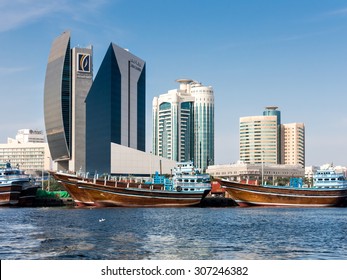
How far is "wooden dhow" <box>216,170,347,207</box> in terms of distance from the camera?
436 ft

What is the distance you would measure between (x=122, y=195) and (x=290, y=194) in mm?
34983

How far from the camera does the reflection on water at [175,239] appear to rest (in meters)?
50.5

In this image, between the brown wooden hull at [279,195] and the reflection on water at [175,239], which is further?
the brown wooden hull at [279,195]

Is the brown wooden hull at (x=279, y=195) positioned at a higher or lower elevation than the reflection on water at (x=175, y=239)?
higher

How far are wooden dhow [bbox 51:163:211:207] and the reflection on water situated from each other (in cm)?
4078

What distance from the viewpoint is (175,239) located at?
61.8 metres

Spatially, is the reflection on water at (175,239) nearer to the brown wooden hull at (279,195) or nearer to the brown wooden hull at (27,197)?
the brown wooden hull at (279,195)

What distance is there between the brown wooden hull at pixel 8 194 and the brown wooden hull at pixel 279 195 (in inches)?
1877

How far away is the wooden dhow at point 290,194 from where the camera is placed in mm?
132750

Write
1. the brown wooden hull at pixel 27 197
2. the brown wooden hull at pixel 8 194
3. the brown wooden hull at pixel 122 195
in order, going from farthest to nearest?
the brown wooden hull at pixel 27 197
the brown wooden hull at pixel 8 194
the brown wooden hull at pixel 122 195

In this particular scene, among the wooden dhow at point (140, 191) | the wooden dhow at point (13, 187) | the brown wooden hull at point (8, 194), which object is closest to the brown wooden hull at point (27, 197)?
the wooden dhow at point (13, 187)

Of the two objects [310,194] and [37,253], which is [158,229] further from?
[310,194]

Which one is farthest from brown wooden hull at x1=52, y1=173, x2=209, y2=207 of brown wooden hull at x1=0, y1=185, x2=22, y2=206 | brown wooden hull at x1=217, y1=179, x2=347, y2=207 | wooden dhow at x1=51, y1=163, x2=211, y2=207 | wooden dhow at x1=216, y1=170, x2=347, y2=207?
brown wooden hull at x1=0, y1=185, x2=22, y2=206

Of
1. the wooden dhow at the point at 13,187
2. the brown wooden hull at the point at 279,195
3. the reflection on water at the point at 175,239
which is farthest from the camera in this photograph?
the wooden dhow at the point at 13,187
